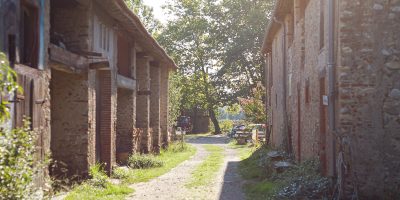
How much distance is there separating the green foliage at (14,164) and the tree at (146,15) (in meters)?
34.3

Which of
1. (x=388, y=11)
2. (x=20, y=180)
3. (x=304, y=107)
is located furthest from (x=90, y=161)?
(x=388, y=11)

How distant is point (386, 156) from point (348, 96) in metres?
1.22

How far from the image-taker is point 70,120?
37.8ft

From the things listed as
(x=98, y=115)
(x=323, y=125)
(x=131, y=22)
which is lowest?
(x=323, y=125)

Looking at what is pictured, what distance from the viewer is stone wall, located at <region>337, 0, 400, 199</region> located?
8.62 meters

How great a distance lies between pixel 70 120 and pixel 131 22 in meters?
3.71

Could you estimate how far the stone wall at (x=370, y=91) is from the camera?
28.3ft

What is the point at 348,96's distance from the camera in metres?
8.74

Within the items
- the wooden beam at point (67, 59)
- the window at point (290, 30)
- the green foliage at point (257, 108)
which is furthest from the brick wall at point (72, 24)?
the green foliage at point (257, 108)

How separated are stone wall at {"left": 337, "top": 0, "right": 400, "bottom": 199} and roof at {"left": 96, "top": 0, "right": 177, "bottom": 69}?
17.9 ft

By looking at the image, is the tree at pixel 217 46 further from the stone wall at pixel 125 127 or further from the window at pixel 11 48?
the window at pixel 11 48

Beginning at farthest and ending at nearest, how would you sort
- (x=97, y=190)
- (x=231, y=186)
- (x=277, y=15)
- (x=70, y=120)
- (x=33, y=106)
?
(x=277, y=15) → (x=231, y=186) → (x=70, y=120) → (x=97, y=190) → (x=33, y=106)

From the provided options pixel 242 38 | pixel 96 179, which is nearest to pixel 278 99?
pixel 96 179

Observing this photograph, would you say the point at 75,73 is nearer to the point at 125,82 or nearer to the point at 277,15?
the point at 125,82
